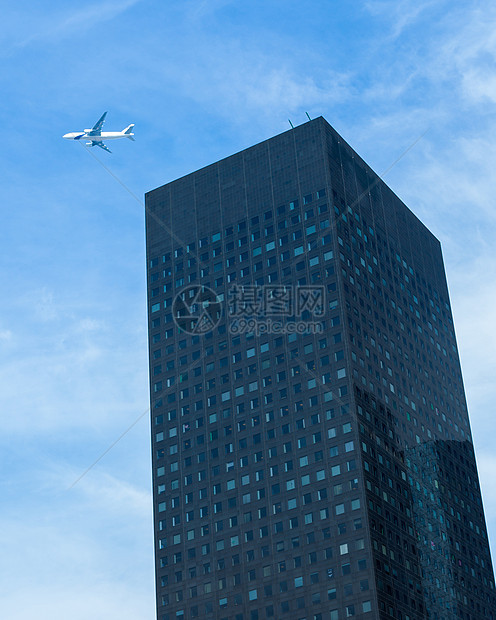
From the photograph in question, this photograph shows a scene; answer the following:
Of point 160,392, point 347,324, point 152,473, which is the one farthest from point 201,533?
point 347,324

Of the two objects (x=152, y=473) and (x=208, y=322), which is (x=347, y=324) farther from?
(x=152, y=473)

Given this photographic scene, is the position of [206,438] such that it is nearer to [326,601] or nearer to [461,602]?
[326,601]

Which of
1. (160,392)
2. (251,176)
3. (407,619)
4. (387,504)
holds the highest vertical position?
(251,176)

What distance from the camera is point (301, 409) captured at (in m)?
165

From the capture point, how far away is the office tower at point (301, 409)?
15675 centimetres

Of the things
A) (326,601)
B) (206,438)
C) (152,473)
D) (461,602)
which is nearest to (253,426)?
(206,438)

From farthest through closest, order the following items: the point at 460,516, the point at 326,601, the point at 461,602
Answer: the point at 460,516 < the point at 461,602 < the point at 326,601

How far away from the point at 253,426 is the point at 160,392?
65.2ft

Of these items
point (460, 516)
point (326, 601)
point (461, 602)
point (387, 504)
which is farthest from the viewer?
point (460, 516)

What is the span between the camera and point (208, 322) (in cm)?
18188

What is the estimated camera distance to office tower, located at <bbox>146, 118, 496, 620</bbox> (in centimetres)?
15675

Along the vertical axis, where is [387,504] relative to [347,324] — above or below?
below

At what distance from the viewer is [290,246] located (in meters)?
179

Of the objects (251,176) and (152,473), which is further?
(251,176)
